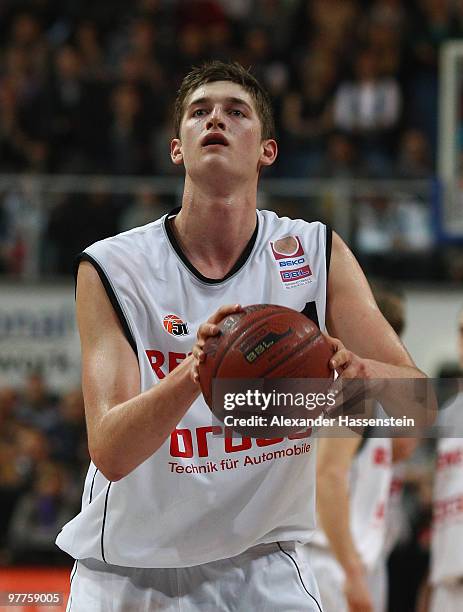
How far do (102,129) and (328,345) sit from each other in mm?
9993

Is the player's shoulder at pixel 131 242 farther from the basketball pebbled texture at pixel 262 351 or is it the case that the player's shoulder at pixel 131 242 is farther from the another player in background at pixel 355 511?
the another player in background at pixel 355 511

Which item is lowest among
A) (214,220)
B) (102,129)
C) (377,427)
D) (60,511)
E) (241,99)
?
(60,511)

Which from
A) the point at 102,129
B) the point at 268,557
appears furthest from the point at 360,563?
the point at 102,129

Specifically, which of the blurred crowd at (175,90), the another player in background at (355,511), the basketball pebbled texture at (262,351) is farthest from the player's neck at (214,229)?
the blurred crowd at (175,90)

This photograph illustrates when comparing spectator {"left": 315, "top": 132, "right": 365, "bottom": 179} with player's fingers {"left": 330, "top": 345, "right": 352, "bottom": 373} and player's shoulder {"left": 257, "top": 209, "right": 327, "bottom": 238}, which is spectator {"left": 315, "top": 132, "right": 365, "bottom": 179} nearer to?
player's shoulder {"left": 257, "top": 209, "right": 327, "bottom": 238}

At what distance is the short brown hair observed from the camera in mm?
3441

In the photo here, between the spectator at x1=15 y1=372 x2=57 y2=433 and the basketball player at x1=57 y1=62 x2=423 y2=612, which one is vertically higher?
the basketball player at x1=57 y1=62 x2=423 y2=612

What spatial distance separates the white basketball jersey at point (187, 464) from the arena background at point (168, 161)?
4.77 meters

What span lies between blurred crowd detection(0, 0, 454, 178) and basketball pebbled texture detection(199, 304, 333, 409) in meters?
9.08

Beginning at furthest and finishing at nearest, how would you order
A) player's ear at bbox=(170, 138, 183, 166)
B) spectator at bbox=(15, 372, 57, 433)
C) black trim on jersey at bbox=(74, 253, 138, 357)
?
spectator at bbox=(15, 372, 57, 433)
player's ear at bbox=(170, 138, 183, 166)
black trim on jersey at bbox=(74, 253, 138, 357)

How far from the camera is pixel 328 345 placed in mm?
2719

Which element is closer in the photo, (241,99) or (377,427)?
(377,427)

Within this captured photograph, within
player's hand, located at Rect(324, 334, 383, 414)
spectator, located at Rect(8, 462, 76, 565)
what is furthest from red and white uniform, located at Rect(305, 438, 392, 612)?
spectator, located at Rect(8, 462, 76, 565)

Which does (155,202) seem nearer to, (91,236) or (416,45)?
(91,236)
